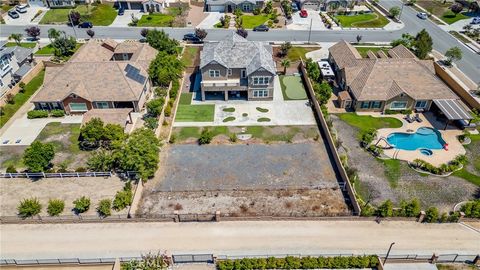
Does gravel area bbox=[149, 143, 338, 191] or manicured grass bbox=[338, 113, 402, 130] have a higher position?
manicured grass bbox=[338, 113, 402, 130]

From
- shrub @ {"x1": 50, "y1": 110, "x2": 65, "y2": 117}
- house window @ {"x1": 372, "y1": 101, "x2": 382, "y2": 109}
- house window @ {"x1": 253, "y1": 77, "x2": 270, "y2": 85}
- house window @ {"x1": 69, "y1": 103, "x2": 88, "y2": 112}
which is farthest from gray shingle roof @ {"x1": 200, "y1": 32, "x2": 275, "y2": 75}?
shrub @ {"x1": 50, "y1": 110, "x2": 65, "y2": 117}

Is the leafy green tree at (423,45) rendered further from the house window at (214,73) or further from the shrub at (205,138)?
the shrub at (205,138)

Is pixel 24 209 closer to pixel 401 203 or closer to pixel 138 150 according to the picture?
pixel 138 150

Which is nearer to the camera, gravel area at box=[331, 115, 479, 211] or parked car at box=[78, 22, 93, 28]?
gravel area at box=[331, 115, 479, 211]

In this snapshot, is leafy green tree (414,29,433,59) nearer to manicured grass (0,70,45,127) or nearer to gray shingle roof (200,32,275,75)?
gray shingle roof (200,32,275,75)

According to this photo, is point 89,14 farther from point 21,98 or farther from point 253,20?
point 253,20

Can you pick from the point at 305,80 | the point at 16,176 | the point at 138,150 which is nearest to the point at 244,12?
the point at 305,80
